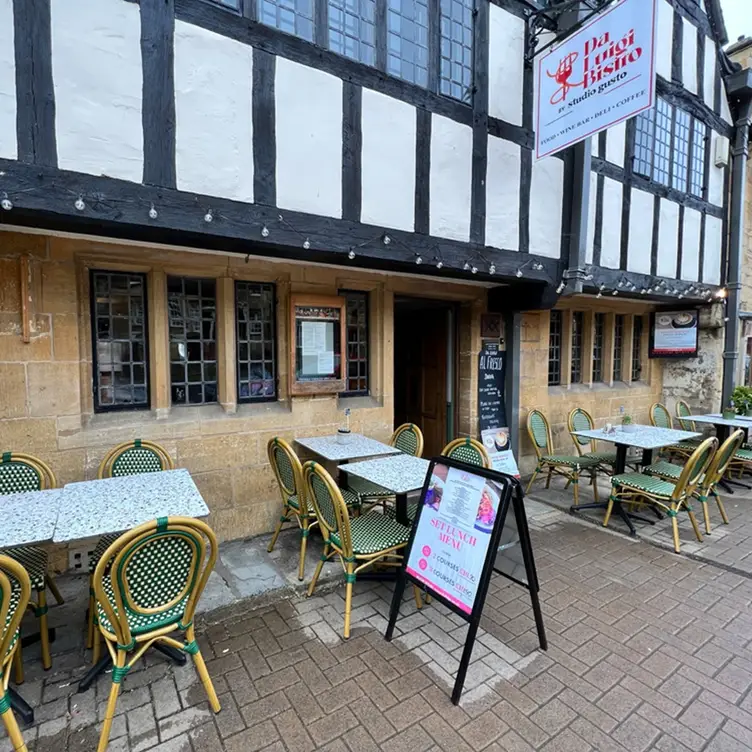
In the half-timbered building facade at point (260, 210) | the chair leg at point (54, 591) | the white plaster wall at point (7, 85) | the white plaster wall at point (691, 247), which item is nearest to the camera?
the white plaster wall at point (7, 85)

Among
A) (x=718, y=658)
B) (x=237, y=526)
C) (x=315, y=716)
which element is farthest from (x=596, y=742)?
(x=237, y=526)

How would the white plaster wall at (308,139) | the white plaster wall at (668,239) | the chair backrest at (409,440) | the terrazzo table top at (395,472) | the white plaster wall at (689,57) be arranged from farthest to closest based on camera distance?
the white plaster wall at (689,57)
the white plaster wall at (668,239)
the chair backrest at (409,440)
the white plaster wall at (308,139)
the terrazzo table top at (395,472)

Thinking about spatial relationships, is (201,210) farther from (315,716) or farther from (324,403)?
(315,716)

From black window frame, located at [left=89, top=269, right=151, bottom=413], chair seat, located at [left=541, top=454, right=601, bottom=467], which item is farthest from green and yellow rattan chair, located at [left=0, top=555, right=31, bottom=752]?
chair seat, located at [left=541, top=454, right=601, bottom=467]

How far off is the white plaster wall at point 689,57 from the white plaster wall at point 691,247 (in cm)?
171

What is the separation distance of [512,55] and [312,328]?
3.13 m

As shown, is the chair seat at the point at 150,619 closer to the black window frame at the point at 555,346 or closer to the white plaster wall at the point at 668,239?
the black window frame at the point at 555,346

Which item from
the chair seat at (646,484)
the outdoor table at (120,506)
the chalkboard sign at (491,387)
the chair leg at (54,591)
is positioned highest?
the chalkboard sign at (491,387)

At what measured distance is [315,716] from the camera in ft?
6.61

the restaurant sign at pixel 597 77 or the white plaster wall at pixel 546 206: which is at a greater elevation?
the restaurant sign at pixel 597 77

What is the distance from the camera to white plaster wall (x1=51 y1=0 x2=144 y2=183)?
7.66ft

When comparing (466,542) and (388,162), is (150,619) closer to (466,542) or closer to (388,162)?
(466,542)

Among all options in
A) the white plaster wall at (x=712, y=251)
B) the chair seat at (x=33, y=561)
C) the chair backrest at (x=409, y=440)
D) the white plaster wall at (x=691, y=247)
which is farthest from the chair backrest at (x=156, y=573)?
the white plaster wall at (x=712, y=251)

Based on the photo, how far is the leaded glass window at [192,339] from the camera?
369 centimetres
